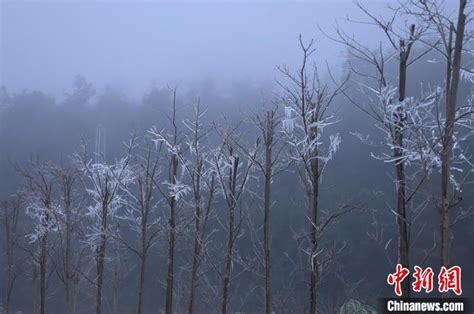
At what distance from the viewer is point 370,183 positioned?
61.1 ft

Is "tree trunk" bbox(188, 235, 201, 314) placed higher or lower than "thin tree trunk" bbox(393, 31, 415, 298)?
lower

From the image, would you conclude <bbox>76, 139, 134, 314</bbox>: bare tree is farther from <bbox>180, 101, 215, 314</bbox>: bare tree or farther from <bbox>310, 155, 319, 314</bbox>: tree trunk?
<bbox>310, 155, 319, 314</bbox>: tree trunk

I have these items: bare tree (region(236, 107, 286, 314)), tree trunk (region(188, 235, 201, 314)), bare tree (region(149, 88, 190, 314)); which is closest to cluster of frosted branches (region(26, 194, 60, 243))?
bare tree (region(149, 88, 190, 314))

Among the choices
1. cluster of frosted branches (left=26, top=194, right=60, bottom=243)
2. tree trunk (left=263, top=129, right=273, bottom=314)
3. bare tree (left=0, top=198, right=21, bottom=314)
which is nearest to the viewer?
tree trunk (left=263, top=129, right=273, bottom=314)

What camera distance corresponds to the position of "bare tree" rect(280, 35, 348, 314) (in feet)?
17.3

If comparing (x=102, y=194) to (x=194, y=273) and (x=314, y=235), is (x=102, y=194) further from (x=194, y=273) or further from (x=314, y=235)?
(x=314, y=235)

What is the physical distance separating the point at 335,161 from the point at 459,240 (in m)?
5.40

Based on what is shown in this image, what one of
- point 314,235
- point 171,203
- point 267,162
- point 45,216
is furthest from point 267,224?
point 45,216

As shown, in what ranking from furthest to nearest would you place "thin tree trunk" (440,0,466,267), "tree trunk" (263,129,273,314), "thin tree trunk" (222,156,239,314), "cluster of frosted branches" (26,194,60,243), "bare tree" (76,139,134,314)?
"cluster of frosted branches" (26,194,60,243)
"bare tree" (76,139,134,314)
"thin tree trunk" (222,156,239,314)
"tree trunk" (263,129,273,314)
"thin tree trunk" (440,0,466,267)

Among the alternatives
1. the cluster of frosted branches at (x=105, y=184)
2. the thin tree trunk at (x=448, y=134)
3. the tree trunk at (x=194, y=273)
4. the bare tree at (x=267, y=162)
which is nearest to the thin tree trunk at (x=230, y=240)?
the bare tree at (x=267, y=162)

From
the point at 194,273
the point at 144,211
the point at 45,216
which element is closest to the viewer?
the point at 194,273

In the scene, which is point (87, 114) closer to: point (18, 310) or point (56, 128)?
point (56, 128)

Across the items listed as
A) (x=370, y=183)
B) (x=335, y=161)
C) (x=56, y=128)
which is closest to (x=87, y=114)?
(x=56, y=128)

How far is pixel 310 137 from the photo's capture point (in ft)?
17.7
